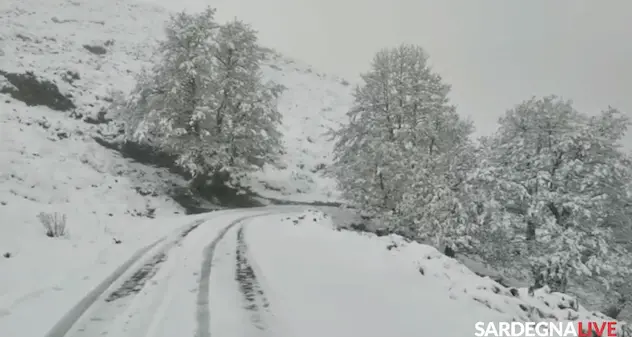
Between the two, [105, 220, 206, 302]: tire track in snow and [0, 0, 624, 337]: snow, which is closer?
[0, 0, 624, 337]: snow

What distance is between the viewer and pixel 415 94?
19906 mm

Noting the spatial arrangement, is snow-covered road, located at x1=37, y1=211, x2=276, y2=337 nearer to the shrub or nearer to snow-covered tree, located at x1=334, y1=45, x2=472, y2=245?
the shrub

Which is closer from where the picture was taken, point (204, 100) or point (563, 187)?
point (563, 187)

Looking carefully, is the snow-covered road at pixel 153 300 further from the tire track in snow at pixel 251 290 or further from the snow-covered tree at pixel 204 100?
the snow-covered tree at pixel 204 100

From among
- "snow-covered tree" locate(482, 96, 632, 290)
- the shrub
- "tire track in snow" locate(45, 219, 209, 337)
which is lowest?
"tire track in snow" locate(45, 219, 209, 337)

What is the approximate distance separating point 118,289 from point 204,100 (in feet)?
61.7

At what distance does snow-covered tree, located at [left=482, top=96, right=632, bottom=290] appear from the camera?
14.2m

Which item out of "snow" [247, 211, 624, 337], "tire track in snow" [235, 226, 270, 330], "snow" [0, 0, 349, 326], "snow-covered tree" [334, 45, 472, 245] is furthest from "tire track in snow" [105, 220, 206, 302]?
"snow-covered tree" [334, 45, 472, 245]

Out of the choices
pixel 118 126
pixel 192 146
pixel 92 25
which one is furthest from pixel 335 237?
pixel 92 25

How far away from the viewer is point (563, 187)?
1540 centimetres

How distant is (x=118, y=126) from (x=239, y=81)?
922cm

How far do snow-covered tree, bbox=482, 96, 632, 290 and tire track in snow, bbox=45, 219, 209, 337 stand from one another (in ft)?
40.7

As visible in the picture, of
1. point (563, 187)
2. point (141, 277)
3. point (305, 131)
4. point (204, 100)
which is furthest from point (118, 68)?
point (563, 187)

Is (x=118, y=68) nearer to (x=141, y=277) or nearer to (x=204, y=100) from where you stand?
(x=204, y=100)
